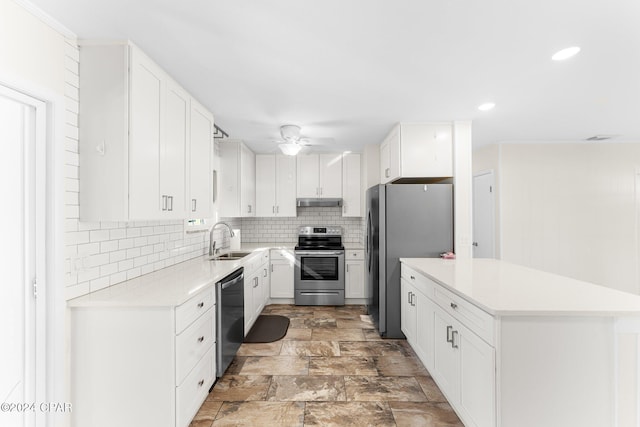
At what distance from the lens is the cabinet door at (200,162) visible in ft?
8.37

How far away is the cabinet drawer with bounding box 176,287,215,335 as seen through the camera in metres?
1.76

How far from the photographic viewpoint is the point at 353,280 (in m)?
4.46

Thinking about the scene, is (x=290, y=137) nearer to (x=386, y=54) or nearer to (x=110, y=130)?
(x=386, y=54)

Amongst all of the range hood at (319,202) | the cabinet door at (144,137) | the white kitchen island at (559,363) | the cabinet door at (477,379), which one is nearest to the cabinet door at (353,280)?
the range hood at (319,202)

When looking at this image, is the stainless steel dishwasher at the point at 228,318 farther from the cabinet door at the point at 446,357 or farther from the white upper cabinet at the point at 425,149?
the white upper cabinet at the point at 425,149

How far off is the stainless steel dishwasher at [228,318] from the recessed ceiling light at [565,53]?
9.38 feet

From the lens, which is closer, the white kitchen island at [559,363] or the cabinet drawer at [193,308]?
the white kitchen island at [559,363]

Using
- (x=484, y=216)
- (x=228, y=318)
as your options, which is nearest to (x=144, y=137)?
(x=228, y=318)

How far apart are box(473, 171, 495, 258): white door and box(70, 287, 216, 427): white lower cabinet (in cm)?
433

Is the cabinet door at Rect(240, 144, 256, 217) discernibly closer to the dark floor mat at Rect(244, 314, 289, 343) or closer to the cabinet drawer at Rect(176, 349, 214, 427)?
the dark floor mat at Rect(244, 314, 289, 343)

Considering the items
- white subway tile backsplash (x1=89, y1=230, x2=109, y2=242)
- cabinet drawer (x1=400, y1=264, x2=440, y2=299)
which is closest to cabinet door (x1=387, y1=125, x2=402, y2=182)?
cabinet drawer (x1=400, y1=264, x2=440, y2=299)

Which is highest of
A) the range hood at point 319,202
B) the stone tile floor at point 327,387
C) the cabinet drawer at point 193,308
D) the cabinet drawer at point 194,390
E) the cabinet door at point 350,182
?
the cabinet door at point 350,182

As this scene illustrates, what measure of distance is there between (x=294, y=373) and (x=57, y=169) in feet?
7.36

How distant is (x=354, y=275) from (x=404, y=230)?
4.87 feet
